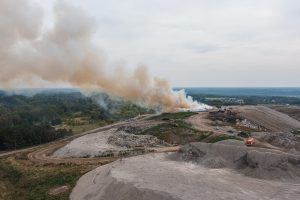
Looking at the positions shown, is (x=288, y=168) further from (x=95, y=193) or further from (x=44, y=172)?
(x=44, y=172)

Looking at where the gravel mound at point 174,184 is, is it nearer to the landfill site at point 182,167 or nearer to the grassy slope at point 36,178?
the landfill site at point 182,167

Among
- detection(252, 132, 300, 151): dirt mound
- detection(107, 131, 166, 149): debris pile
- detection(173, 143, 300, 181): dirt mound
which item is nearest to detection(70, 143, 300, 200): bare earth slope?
detection(173, 143, 300, 181): dirt mound

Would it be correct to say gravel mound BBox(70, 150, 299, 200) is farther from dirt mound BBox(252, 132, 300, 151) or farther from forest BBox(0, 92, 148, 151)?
forest BBox(0, 92, 148, 151)

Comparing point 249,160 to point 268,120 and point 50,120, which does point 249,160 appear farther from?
point 50,120

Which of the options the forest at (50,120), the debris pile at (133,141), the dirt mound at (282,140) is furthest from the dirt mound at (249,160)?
the forest at (50,120)

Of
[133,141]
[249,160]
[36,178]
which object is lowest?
[36,178]

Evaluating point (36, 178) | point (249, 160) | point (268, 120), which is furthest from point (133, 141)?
point (268, 120)
